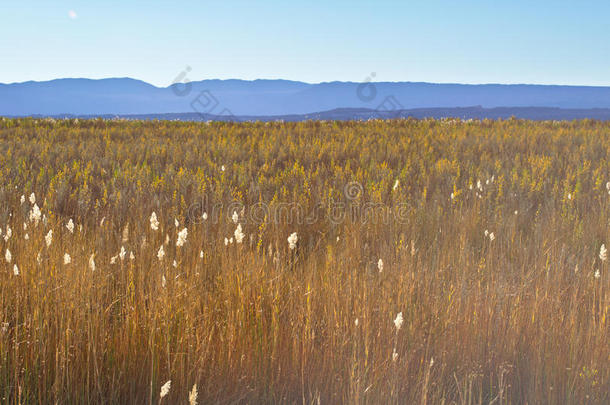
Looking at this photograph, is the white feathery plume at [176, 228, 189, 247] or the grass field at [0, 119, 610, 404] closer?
the grass field at [0, 119, 610, 404]

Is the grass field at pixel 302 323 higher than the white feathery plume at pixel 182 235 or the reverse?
the reverse

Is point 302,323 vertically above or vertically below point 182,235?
below

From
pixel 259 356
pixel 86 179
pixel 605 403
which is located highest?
pixel 86 179

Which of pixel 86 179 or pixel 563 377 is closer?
pixel 563 377

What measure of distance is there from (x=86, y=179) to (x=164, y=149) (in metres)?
2.82

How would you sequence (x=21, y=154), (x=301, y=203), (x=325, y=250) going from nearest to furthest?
(x=325, y=250) < (x=301, y=203) < (x=21, y=154)

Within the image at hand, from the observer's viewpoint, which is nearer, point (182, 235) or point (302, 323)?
point (302, 323)

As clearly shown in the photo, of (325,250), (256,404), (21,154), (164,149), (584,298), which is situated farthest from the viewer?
(164,149)

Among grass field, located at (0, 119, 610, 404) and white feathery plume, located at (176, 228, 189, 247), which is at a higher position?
white feathery plume, located at (176, 228, 189, 247)

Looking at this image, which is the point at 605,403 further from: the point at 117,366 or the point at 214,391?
the point at 117,366

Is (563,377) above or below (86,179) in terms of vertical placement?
below

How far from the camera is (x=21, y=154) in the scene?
8336mm

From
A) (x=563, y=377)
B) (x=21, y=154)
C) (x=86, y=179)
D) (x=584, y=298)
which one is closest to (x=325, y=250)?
(x=584, y=298)

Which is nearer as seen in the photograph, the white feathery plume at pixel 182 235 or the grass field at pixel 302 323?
the grass field at pixel 302 323
